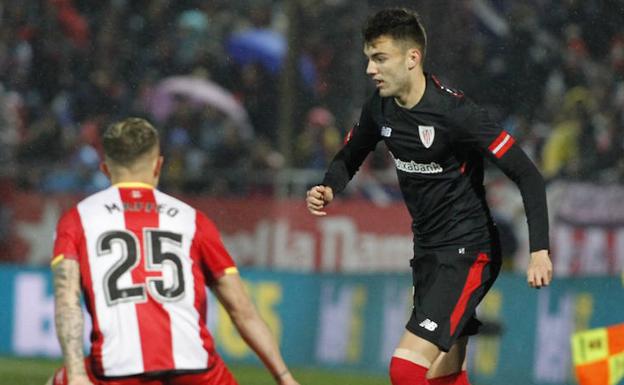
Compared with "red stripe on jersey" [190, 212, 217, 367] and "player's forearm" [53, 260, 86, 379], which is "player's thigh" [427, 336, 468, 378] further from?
"player's forearm" [53, 260, 86, 379]

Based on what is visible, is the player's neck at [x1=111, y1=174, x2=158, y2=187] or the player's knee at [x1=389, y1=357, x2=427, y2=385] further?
the player's knee at [x1=389, y1=357, x2=427, y2=385]

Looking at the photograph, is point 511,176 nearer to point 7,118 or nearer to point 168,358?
point 168,358

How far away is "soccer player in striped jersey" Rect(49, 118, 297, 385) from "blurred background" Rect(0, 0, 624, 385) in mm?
6120

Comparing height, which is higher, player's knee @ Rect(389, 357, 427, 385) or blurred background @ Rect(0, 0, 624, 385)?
blurred background @ Rect(0, 0, 624, 385)

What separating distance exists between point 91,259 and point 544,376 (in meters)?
6.57

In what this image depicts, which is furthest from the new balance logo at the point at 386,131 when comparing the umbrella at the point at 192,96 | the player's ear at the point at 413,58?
the umbrella at the point at 192,96

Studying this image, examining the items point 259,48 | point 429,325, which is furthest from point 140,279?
point 259,48

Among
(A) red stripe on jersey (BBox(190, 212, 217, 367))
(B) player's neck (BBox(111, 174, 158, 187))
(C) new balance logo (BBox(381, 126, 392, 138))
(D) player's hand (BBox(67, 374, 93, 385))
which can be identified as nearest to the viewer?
(D) player's hand (BBox(67, 374, 93, 385))

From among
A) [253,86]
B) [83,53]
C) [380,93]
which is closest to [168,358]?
[380,93]

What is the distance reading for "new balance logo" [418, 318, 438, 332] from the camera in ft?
20.7

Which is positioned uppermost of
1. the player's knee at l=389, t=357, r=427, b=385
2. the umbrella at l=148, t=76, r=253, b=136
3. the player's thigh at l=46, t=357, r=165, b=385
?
the umbrella at l=148, t=76, r=253, b=136

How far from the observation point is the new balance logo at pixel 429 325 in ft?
20.7

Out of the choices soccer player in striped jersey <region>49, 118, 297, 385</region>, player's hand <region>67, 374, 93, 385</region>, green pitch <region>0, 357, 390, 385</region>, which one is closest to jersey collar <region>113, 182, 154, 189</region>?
soccer player in striped jersey <region>49, 118, 297, 385</region>

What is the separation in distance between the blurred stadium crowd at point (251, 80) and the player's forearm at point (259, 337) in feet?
24.6
